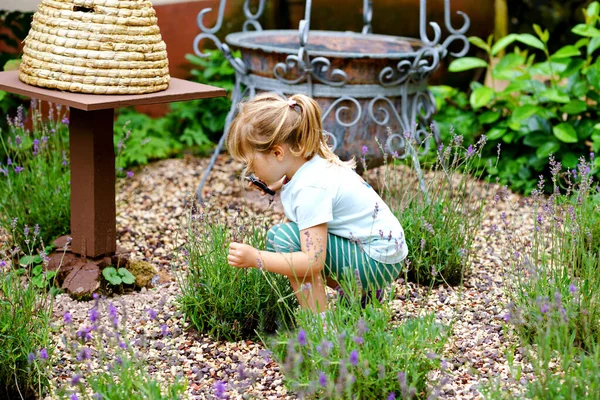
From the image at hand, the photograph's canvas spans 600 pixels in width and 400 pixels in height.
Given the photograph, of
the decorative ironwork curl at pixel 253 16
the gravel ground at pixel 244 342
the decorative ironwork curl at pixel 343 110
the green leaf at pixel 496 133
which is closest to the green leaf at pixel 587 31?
the green leaf at pixel 496 133

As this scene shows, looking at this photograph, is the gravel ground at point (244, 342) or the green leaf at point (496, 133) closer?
the gravel ground at point (244, 342)

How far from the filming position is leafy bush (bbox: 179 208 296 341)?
284 centimetres

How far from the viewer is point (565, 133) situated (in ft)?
15.7

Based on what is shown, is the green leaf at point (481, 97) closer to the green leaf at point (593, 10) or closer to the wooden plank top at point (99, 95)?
the green leaf at point (593, 10)

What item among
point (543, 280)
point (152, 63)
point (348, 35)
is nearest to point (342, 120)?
point (348, 35)

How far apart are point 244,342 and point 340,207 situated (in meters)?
0.61

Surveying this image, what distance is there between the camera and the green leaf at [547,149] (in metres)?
4.80

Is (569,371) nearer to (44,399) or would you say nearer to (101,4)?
(44,399)

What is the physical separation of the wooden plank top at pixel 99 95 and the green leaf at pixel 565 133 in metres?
2.42

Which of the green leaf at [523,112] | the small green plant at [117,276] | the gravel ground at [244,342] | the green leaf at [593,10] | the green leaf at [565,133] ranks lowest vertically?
the gravel ground at [244,342]

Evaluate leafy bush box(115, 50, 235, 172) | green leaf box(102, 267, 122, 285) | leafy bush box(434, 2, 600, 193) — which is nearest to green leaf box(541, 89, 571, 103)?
leafy bush box(434, 2, 600, 193)

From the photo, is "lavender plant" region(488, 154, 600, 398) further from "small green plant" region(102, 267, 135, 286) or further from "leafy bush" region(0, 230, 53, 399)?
"small green plant" region(102, 267, 135, 286)

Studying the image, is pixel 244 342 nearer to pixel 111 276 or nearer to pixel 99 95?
pixel 111 276

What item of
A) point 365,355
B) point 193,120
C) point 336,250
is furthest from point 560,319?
point 193,120
